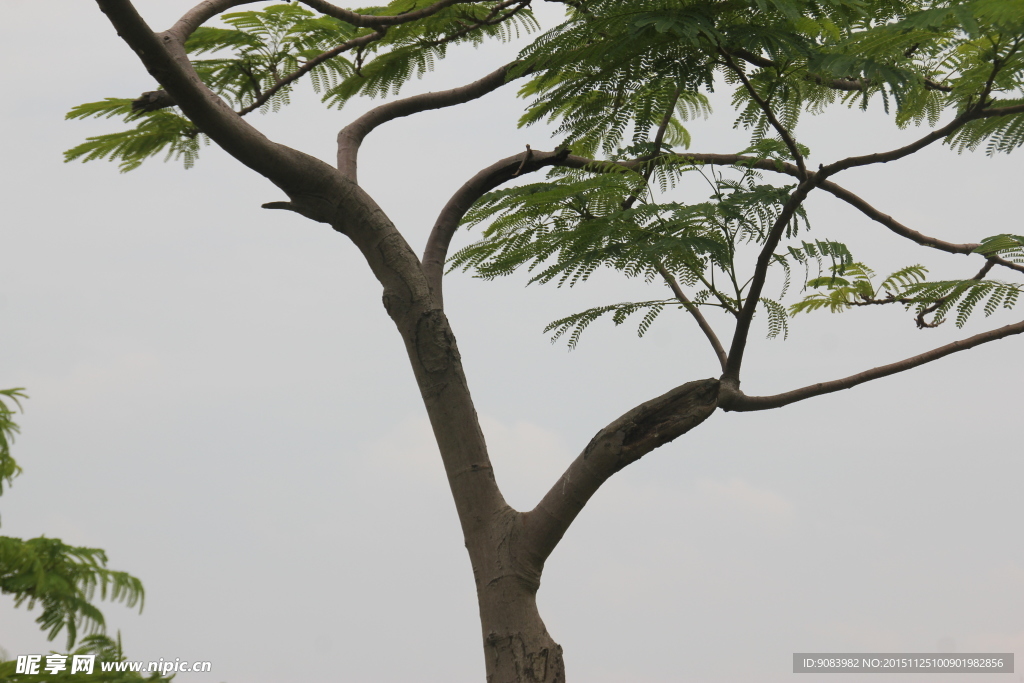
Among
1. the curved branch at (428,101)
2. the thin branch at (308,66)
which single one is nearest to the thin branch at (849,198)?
the curved branch at (428,101)

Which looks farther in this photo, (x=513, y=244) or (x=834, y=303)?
(x=834, y=303)

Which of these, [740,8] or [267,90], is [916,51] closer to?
[740,8]

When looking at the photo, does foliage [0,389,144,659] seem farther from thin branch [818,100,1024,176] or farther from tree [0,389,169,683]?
thin branch [818,100,1024,176]

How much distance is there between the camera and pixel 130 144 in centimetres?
391

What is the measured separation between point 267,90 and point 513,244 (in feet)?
5.02

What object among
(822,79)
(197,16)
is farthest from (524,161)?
(197,16)

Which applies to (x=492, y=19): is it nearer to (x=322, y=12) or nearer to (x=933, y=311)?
(x=322, y=12)

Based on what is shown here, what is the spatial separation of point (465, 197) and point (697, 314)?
3.85 feet

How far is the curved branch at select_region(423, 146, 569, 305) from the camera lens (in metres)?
3.85

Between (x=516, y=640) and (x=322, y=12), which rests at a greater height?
(x=322, y=12)

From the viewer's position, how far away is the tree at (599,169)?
2.94 metres

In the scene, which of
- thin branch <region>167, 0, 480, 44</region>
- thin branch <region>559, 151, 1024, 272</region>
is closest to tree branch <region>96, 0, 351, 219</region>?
thin branch <region>167, 0, 480, 44</region>

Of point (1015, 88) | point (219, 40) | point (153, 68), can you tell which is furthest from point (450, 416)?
point (1015, 88)

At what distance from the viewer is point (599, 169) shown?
12.2 feet
